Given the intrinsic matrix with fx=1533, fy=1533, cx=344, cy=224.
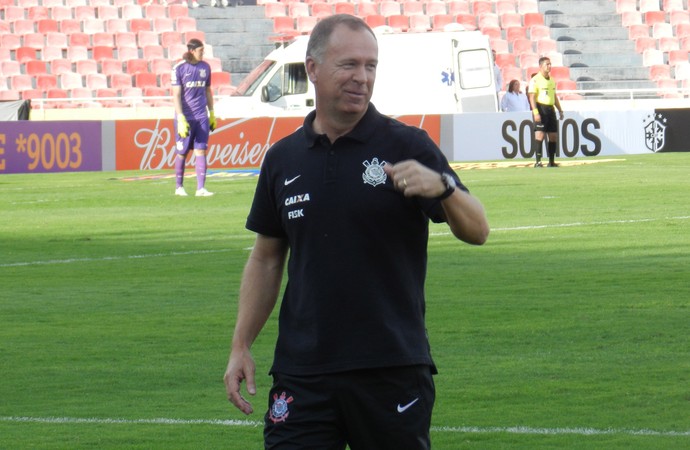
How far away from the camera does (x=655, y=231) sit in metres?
16.4

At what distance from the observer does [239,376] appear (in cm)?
464

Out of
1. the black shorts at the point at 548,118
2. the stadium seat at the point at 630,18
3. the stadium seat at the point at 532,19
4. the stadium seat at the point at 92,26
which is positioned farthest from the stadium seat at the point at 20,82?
the stadium seat at the point at 630,18

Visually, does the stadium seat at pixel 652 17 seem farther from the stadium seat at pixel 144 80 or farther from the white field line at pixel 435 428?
the white field line at pixel 435 428

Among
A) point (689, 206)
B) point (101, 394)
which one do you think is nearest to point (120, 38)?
point (689, 206)

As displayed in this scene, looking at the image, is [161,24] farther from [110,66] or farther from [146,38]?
[110,66]

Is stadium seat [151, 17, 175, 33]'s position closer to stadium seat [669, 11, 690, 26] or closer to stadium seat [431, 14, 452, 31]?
stadium seat [431, 14, 452, 31]

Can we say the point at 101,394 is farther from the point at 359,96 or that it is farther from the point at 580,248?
the point at 580,248

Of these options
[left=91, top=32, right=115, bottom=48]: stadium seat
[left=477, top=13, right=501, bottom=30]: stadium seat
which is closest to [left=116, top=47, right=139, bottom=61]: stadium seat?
[left=91, top=32, right=115, bottom=48]: stadium seat

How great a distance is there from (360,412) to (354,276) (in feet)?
1.27

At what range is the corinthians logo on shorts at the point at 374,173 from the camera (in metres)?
4.29

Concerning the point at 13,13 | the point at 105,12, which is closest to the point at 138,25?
the point at 105,12

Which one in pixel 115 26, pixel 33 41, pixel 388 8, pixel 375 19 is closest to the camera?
pixel 33 41

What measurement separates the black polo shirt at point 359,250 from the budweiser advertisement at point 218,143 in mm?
26437

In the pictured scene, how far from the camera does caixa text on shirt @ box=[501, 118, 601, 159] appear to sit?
33844 mm
